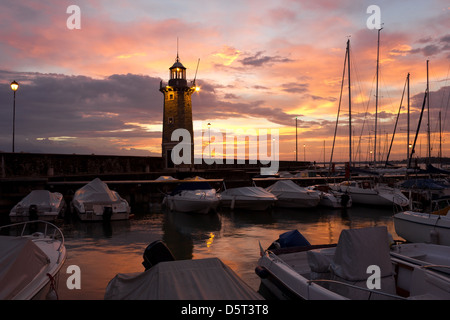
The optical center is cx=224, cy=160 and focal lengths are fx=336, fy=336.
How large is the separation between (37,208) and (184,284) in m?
16.8

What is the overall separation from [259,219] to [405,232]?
9.61m

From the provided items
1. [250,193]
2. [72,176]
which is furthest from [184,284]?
[72,176]

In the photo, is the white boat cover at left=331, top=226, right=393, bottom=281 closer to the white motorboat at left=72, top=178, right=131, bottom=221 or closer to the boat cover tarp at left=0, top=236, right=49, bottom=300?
the boat cover tarp at left=0, top=236, right=49, bottom=300

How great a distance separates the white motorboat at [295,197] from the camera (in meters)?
26.2

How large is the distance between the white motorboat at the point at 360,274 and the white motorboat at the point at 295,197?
18.3 m

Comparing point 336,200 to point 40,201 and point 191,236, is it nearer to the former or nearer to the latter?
point 191,236

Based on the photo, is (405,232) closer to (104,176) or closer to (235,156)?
(104,176)

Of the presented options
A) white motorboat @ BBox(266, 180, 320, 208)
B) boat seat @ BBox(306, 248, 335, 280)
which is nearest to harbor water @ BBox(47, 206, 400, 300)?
white motorboat @ BBox(266, 180, 320, 208)

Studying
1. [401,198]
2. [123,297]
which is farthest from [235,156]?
[123,297]

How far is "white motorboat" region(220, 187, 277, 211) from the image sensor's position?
2462 centimetres

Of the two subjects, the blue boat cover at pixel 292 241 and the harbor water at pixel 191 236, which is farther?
the harbor water at pixel 191 236

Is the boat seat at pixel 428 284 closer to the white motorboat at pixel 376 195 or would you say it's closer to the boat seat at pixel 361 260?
the boat seat at pixel 361 260

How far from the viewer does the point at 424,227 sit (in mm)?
13250

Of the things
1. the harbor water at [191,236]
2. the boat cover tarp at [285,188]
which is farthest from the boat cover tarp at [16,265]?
the boat cover tarp at [285,188]
